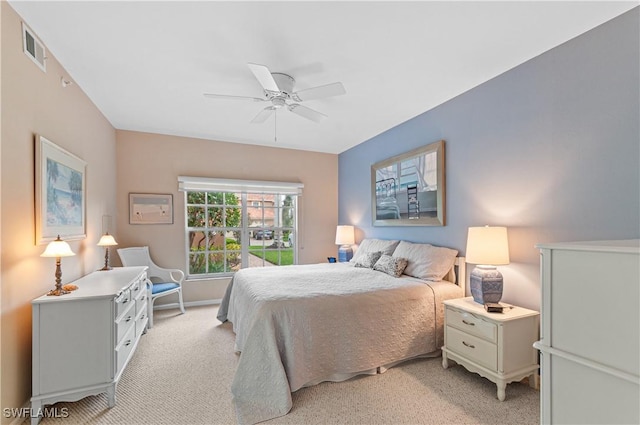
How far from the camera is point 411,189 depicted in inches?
146

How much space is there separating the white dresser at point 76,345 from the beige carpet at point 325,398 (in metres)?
0.20

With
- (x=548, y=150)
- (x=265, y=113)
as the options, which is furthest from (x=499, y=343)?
(x=265, y=113)

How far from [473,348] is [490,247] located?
2.72 ft

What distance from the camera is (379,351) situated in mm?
2514

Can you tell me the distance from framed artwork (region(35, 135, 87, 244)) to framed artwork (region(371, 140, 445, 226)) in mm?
3544

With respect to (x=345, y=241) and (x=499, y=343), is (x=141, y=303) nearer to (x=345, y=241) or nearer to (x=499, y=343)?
(x=345, y=241)

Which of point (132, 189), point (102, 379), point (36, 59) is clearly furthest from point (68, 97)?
point (102, 379)

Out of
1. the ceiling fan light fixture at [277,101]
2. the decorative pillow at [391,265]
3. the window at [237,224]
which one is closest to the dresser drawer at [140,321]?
the window at [237,224]

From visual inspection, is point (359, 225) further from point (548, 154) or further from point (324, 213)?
point (548, 154)

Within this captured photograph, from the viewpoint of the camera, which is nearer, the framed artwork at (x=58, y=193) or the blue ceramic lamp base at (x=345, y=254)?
the framed artwork at (x=58, y=193)

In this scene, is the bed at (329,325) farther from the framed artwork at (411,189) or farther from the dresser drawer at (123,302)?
the dresser drawer at (123,302)

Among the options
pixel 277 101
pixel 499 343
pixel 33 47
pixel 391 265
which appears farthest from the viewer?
pixel 391 265

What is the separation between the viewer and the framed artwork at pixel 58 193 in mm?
2082

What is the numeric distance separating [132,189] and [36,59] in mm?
2432
